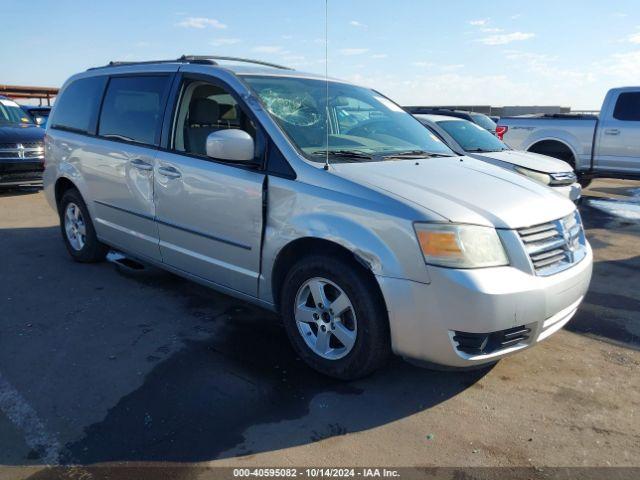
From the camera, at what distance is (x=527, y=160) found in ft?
25.8

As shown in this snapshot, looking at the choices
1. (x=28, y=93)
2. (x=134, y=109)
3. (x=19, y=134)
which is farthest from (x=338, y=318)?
(x=28, y=93)

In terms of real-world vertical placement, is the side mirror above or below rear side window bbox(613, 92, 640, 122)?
below

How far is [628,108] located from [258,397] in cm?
1032

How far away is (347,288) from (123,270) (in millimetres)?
3179

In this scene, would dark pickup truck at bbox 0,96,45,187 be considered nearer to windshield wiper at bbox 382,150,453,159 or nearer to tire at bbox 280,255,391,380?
tire at bbox 280,255,391,380

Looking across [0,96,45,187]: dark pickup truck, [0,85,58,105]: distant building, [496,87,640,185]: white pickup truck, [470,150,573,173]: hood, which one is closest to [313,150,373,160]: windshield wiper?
[470,150,573,173]: hood

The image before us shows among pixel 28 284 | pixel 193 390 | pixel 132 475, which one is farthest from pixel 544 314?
pixel 28 284

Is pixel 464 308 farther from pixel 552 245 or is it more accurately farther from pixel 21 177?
pixel 21 177

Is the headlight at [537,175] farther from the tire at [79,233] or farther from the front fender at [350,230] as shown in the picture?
the tire at [79,233]

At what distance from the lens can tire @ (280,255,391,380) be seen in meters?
3.01

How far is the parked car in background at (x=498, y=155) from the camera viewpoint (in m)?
7.41

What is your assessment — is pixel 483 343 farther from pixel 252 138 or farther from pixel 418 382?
pixel 252 138

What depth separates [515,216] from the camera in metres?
3.02

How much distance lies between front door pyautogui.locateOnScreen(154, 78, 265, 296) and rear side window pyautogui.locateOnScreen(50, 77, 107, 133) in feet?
4.84
